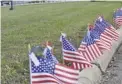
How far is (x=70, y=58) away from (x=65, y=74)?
168 cm

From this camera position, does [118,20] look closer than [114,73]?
No

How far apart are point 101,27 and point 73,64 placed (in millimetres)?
3848

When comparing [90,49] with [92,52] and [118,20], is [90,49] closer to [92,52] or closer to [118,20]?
[92,52]

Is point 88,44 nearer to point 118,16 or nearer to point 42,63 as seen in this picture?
point 42,63

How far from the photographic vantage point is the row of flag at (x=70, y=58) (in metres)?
7.04

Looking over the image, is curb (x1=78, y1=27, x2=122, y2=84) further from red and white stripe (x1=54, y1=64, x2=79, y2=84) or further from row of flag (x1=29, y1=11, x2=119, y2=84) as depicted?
red and white stripe (x1=54, y1=64, x2=79, y2=84)

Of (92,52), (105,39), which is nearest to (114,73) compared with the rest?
(92,52)

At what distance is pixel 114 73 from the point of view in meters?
10.7

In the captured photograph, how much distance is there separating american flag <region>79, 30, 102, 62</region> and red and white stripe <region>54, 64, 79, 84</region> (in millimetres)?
2757

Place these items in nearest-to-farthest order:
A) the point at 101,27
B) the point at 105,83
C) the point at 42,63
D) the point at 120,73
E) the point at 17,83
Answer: the point at 42,63, the point at 17,83, the point at 105,83, the point at 120,73, the point at 101,27

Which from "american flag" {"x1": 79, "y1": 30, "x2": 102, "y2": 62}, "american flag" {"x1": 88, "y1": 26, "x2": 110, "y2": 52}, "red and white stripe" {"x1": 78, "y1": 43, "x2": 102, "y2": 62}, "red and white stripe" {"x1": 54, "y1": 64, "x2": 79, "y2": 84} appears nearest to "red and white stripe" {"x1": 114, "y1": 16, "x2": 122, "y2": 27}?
"american flag" {"x1": 88, "y1": 26, "x2": 110, "y2": 52}

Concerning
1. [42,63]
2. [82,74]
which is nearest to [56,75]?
[42,63]

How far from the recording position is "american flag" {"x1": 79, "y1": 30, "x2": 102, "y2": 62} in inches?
416

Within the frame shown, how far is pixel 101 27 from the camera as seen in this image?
41.9 ft
